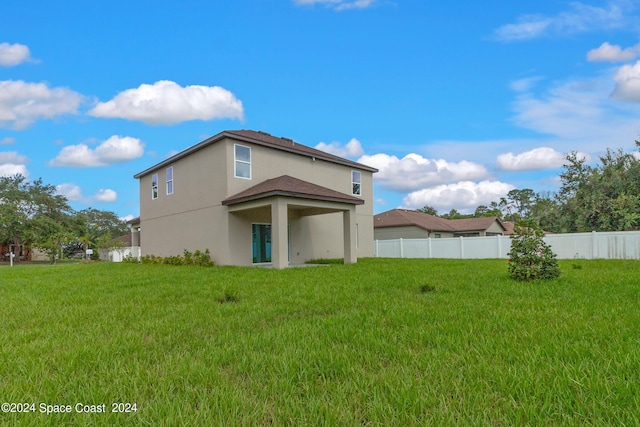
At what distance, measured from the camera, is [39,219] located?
3903cm

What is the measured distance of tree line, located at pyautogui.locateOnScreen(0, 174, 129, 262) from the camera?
3644cm

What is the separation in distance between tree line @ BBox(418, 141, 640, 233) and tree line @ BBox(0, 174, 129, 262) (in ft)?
126

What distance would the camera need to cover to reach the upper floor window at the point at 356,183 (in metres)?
20.3

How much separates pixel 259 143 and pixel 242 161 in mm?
1086

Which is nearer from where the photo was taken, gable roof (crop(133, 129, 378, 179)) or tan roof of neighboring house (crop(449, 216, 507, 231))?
gable roof (crop(133, 129, 378, 179))

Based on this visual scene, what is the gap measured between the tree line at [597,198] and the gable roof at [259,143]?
10.2m

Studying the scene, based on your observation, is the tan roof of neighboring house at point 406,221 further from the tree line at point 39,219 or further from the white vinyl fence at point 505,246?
the tree line at point 39,219

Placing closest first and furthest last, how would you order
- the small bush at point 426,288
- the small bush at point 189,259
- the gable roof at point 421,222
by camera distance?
the small bush at point 426,288 < the small bush at point 189,259 < the gable roof at point 421,222

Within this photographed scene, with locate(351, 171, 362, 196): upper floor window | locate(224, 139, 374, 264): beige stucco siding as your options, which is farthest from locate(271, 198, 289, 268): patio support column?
locate(351, 171, 362, 196): upper floor window

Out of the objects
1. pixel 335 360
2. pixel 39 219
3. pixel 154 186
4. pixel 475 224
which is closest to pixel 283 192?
pixel 335 360

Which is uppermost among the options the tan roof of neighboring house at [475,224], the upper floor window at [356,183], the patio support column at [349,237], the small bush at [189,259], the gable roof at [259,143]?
Result: the gable roof at [259,143]

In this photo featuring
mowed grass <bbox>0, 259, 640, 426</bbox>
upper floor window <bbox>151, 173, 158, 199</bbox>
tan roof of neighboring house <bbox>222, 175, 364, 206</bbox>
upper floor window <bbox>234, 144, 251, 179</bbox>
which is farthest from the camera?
upper floor window <bbox>151, 173, 158, 199</bbox>

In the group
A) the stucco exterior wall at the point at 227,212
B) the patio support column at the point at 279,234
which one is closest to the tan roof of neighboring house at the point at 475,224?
the stucco exterior wall at the point at 227,212

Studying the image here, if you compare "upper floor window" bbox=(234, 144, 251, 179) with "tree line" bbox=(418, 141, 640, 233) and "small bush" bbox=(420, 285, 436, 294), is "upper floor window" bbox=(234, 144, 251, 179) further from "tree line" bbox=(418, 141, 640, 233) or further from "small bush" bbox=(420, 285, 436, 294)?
"tree line" bbox=(418, 141, 640, 233)
